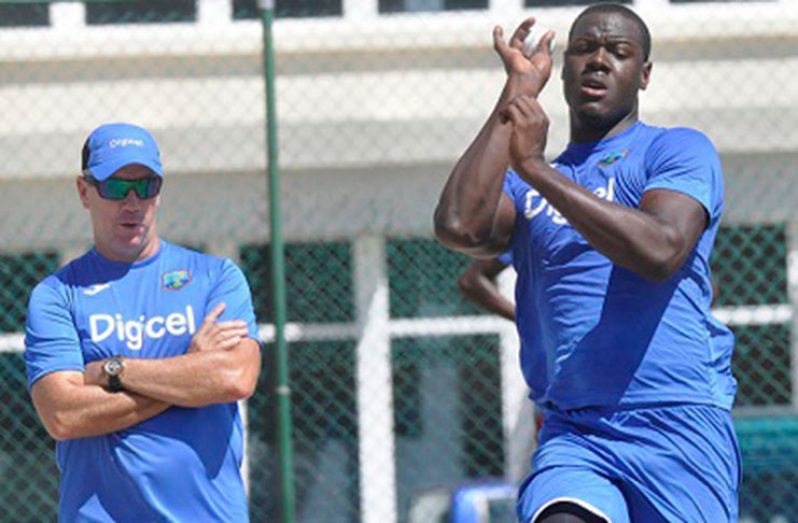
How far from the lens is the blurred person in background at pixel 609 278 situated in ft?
14.1

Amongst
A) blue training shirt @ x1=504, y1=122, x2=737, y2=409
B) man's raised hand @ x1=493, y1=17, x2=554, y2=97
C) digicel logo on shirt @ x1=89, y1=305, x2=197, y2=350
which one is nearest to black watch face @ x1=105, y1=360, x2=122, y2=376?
digicel logo on shirt @ x1=89, y1=305, x2=197, y2=350

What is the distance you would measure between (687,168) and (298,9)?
23.7 feet

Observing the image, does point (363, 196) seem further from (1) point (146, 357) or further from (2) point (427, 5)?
(1) point (146, 357)

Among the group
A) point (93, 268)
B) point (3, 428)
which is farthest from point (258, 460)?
point (93, 268)

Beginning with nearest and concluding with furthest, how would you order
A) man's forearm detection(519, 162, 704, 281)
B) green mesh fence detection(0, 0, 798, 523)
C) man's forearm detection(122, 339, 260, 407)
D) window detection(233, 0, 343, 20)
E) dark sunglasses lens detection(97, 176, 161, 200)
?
man's forearm detection(519, 162, 704, 281), man's forearm detection(122, 339, 260, 407), dark sunglasses lens detection(97, 176, 161, 200), green mesh fence detection(0, 0, 798, 523), window detection(233, 0, 343, 20)

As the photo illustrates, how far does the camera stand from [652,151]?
15.0 feet

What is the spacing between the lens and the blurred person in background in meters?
4.30

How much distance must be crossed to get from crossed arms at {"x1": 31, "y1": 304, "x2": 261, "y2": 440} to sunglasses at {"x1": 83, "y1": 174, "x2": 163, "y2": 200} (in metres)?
0.46

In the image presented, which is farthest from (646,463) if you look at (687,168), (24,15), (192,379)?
(24,15)

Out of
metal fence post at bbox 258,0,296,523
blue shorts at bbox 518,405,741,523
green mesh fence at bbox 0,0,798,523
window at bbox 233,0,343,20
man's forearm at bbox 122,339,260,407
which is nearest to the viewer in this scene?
blue shorts at bbox 518,405,741,523

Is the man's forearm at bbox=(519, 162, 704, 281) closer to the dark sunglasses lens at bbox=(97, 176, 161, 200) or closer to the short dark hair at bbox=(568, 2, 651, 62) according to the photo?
the short dark hair at bbox=(568, 2, 651, 62)

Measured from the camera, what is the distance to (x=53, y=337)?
525 cm

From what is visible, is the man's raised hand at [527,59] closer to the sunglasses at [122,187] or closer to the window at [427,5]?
the sunglasses at [122,187]

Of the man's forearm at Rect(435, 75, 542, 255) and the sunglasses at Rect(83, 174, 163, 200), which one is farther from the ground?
the man's forearm at Rect(435, 75, 542, 255)
